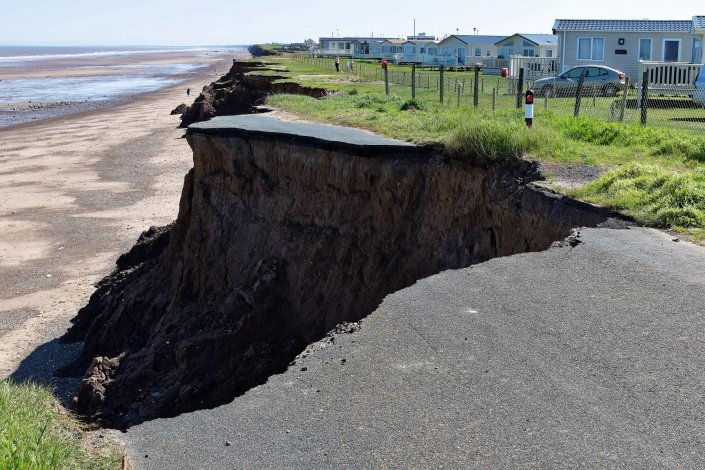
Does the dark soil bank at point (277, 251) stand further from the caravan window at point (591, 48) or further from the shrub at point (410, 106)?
the caravan window at point (591, 48)

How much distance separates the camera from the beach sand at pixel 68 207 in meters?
20.2

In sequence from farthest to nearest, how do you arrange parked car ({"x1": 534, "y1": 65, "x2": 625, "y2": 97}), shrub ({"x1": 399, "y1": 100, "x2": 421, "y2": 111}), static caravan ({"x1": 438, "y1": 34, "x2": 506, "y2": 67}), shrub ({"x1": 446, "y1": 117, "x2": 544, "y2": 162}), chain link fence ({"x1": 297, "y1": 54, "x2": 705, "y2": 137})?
static caravan ({"x1": 438, "y1": 34, "x2": 506, "y2": 67}) < parked car ({"x1": 534, "y1": 65, "x2": 625, "y2": 97}) < shrub ({"x1": 399, "y1": 100, "x2": 421, "y2": 111}) < chain link fence ({"x1": 297, "y1": 54, "x2": 705, "y2": 137}) < shrub ({"x1": 446, "y1": 117, "x2": 544, "y2": 162})

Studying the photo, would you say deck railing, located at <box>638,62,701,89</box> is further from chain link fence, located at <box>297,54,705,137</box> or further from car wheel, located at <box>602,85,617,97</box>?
car wheel, located at <box>602,85,617,97</box>

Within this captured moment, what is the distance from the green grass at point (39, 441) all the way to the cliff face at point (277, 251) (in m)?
6.06

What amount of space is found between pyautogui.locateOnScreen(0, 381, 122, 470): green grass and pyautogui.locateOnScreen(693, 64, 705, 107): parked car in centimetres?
2087

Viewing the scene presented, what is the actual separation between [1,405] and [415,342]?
3333 millimetres

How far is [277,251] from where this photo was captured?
629 inches

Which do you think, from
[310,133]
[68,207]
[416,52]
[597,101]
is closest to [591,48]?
[597,101]

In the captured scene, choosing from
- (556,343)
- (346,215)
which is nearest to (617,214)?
(556,343)

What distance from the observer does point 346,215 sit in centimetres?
1521

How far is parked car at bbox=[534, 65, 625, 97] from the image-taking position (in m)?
30.2

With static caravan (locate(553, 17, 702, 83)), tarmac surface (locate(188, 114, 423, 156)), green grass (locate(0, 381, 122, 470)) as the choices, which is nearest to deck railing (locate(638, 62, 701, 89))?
static caravan (locate(553, 17, 702, 83))

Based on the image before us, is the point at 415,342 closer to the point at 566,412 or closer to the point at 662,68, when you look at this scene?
the point at 566,412

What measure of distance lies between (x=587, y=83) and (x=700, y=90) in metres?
8.83
